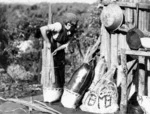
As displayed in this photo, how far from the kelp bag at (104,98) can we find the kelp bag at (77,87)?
0.25 metres

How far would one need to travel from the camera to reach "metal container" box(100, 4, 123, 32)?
7.13m

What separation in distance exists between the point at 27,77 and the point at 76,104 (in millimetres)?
7433

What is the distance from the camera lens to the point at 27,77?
1420 cm

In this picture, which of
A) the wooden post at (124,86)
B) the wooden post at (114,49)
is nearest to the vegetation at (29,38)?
the wooden post at (114,49)

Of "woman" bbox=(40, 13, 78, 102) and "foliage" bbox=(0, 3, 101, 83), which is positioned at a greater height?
"woman" bbox=(40, 13, 78, 102)

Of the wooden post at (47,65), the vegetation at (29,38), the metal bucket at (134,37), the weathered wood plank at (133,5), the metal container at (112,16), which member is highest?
the weathered wood plank at (133,5)

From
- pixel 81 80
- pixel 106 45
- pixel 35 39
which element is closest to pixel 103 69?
pixel 81 80

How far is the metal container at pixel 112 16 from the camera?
713 cm

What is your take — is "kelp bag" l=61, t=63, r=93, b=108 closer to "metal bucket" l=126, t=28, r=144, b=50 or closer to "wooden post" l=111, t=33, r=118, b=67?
"wooden post" l=111, t=33, r=118, b=67

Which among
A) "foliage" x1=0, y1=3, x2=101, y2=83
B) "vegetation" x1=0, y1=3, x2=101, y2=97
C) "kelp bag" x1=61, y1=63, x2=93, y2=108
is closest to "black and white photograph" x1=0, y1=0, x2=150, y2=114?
"kelp bag" x1=61, y1=63, x2=93, y2=108

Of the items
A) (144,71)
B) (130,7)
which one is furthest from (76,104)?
(130,7)

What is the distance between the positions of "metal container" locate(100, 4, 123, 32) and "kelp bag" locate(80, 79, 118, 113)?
1149mm

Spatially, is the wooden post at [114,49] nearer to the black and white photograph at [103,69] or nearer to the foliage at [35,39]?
A: the black and white photograph at [103,69]

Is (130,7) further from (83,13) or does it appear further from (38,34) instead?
(83,13)
